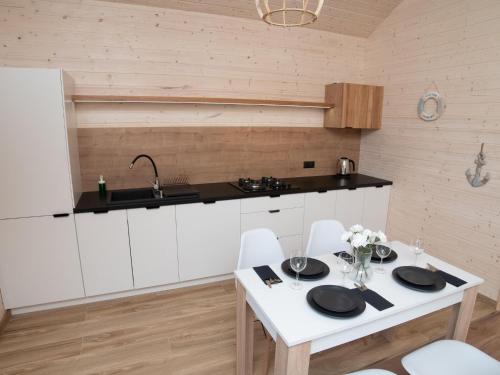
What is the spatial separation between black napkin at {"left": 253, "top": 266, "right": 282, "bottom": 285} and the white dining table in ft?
0.08

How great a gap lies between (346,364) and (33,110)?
276cm

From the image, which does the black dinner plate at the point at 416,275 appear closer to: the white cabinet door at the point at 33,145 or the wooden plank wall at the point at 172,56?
the wooden plank wall at the point at 172,56

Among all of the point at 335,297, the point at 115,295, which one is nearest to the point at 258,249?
the point at 335,297

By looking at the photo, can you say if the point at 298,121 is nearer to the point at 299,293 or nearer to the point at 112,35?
the point at 112,35

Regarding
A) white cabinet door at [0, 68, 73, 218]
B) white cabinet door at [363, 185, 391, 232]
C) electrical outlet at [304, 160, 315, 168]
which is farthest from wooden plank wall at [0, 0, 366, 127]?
white cabinet door at [363, 185, 391, 232]

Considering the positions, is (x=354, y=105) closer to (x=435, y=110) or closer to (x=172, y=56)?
(x=435, y=110)

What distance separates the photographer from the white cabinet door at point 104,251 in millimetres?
2443

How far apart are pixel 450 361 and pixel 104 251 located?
242 cm

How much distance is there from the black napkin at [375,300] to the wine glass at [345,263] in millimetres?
137

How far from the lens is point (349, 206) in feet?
11.2

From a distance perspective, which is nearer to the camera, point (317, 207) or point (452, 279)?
point (452, 279)

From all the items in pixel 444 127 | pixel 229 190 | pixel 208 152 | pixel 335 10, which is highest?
pixel 335 10

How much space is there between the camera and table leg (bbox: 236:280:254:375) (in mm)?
1682

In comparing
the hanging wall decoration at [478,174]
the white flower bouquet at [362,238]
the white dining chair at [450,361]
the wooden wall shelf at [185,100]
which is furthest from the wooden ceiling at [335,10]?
the white dining chair at [450,361]
